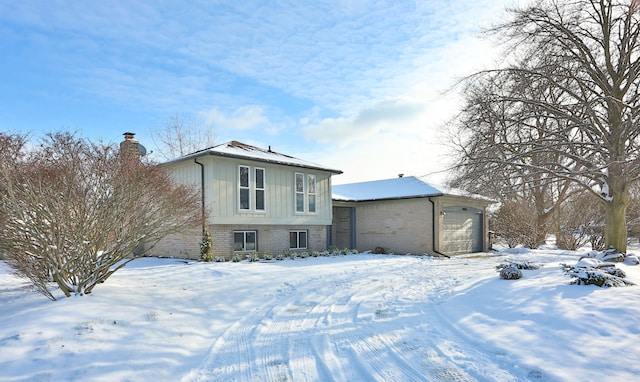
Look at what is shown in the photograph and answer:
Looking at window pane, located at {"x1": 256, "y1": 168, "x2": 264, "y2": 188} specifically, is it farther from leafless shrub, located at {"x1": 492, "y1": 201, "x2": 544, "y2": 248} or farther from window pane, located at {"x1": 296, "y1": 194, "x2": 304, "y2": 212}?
→ leafless shrub, located at {"x1": 492, "y1": 201, "x2": 544, "y2": 248}

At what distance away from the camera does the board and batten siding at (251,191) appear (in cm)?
1425

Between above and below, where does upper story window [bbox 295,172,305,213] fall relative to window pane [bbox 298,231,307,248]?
above

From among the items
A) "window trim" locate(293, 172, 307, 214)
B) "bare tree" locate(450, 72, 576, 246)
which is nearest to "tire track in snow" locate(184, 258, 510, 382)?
"bare tree" locate(450, 72, 576, 246)

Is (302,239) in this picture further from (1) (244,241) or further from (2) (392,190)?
(2) (392,190)

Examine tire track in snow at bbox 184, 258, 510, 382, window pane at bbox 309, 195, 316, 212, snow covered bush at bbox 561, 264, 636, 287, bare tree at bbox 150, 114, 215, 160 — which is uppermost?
bare tree at bbox 150, 114, 215, 160

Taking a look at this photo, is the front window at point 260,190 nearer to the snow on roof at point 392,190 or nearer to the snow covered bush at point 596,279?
the snow on roof at point 392,190

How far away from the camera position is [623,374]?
388 centimetres

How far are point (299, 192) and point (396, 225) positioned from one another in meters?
5.66

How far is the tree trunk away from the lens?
1229 centimetres

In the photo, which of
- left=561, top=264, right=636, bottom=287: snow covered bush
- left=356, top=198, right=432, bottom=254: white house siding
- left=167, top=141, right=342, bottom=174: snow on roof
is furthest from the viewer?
left=356, top=198, right=432, bottom=254: white house siding

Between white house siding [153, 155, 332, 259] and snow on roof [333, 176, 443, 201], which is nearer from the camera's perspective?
white house siding [153, 155, 332, 259]

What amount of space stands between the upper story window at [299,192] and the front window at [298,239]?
1.10m

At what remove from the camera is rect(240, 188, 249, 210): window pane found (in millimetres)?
15141

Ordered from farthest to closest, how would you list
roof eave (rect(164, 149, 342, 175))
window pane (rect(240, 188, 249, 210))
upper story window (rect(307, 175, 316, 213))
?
upper story window (rect(307, 175, 316, 213)), window pane (rect(240, 188, 249, 210)), roof eave (rect(164, 149, 342, 175))
